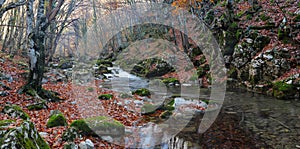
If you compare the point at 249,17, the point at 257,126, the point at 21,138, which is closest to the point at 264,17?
the point at 249,17

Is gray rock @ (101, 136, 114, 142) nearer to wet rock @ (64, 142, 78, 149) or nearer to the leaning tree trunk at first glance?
wet rock @ (64, 142, 78, 149)

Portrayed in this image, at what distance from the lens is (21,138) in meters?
2.56

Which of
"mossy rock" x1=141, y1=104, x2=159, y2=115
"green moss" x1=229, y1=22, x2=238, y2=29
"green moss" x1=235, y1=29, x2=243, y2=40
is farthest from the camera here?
"green moss" x1=229, y1=22, x2=238, y2=29

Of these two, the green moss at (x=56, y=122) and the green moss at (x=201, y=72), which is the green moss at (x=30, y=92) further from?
the green moss at (x=201, y=72)

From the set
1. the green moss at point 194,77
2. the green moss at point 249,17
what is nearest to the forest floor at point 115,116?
the green moss at point 194,77

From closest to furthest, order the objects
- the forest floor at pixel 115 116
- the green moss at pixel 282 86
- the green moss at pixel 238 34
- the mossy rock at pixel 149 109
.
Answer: the forest floor at pixel 115 116, the mossy rock at pixel 149 109, the green moss at pixel 282 86, the green moss at pixel 238 34

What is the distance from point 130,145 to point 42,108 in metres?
3.24

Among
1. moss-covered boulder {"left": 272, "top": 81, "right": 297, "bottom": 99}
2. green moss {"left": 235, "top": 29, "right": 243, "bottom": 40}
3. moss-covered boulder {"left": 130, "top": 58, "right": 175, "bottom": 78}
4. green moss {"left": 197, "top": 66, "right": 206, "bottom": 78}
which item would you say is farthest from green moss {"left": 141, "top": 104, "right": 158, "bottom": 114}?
moss-covered boulder {"left": 130, "top": 58, "right": 175, "bottom": 78}

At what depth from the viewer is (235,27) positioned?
16.1m

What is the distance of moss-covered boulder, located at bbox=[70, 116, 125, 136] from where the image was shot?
520cm

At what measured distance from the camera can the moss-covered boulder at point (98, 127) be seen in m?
5.20

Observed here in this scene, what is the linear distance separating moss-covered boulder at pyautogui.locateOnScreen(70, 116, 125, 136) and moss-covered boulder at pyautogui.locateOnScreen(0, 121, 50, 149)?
221 cm

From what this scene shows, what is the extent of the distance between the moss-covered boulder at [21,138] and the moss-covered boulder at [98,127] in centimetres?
221

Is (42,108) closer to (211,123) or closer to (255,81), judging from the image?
(211,123)
